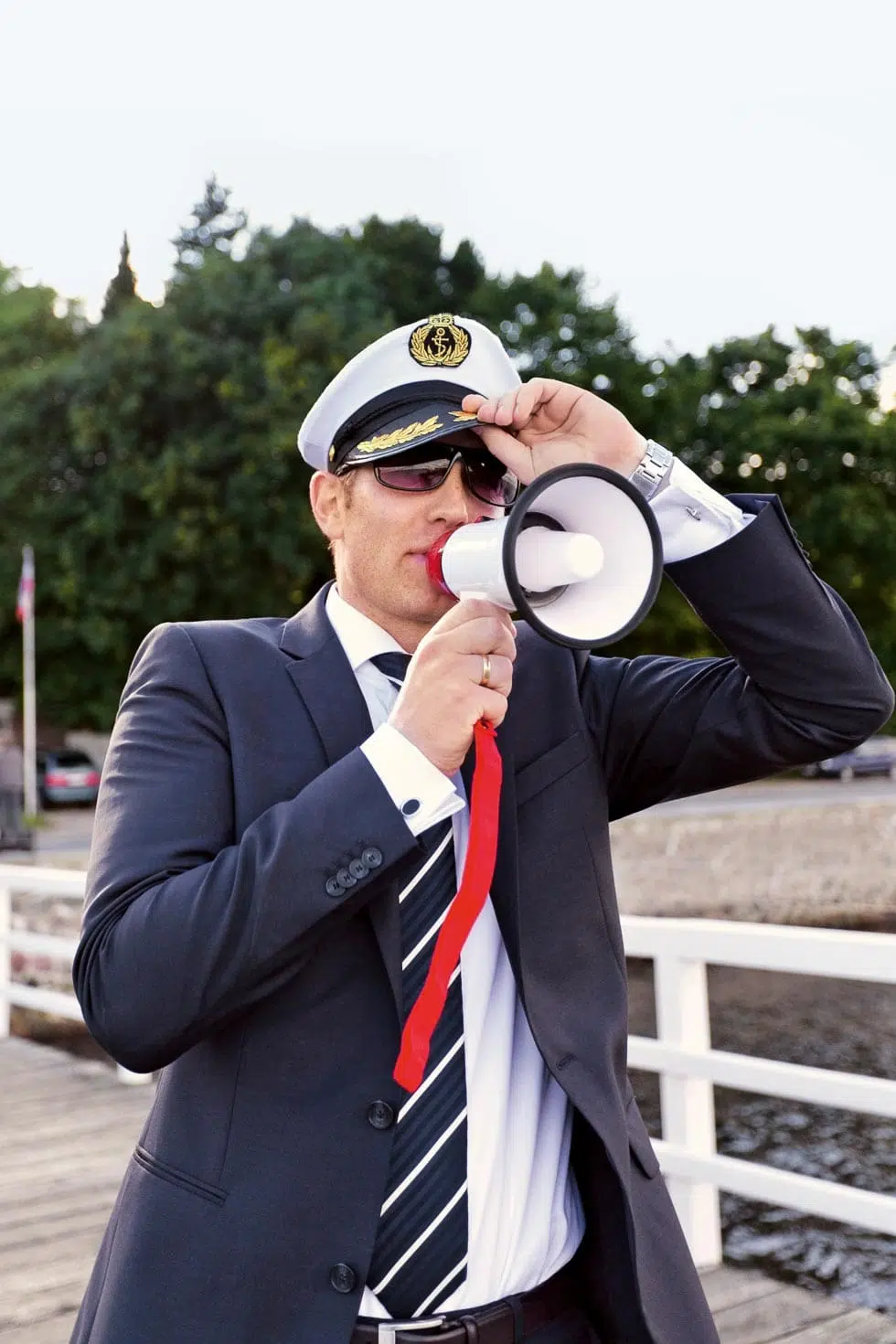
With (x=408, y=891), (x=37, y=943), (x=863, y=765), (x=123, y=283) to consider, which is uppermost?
(x=123, y=283)

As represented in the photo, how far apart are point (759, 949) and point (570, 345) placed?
30729mm

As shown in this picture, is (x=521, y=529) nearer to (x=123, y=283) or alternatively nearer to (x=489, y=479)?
(x=489, y=479)

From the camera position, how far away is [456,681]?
1299 mm

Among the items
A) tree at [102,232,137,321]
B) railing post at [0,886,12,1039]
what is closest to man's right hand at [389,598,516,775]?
railing post at [0,886,12,1039]

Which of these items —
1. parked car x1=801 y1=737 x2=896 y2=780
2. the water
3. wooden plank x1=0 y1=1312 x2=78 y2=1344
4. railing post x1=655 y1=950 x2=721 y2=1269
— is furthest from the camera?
parked car x1=801 y1=737 x2=896 y2=780

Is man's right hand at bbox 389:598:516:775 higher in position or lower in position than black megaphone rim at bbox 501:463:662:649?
lower

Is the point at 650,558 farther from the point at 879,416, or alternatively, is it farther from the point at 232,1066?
the point at 879,416

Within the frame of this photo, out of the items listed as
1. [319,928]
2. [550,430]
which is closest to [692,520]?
[550,430]

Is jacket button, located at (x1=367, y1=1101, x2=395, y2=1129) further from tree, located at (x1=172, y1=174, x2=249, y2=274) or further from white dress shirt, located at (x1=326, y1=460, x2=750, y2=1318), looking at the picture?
tree, located at (x1=172, y1=174, x2=249, y2=274)

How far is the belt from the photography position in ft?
4.56

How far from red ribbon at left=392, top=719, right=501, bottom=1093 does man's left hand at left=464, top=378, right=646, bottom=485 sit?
403 mm

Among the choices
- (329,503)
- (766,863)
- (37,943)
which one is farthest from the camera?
(766,863)

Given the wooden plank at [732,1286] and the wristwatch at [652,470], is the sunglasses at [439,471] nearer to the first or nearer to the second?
the wristwatch at [652,470]

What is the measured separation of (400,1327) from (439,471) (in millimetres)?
892
